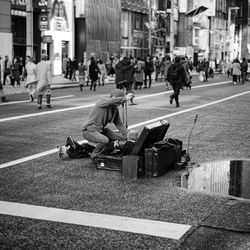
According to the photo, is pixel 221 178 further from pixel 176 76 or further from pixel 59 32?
pixel 59 32

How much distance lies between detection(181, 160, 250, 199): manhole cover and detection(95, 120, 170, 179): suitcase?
69 centimetres

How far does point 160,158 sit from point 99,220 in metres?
2.35

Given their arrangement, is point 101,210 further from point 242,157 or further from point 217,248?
point 242,157

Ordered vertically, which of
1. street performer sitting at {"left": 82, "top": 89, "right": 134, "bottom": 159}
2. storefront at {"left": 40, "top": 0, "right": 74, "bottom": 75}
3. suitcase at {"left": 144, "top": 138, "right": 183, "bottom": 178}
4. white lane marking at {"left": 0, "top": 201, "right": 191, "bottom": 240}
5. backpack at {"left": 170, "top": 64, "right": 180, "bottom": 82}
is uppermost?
storefront at {"left": 40, "top": 0, "right": 74, "bottom": 75}

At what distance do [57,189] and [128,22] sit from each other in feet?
165

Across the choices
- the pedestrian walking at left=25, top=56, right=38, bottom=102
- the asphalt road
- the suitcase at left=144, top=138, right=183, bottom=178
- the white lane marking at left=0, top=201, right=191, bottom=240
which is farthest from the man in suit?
the white lane marking at left=0, top=201, right=191, bottom=240

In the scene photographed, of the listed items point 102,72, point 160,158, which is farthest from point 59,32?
point 160,158

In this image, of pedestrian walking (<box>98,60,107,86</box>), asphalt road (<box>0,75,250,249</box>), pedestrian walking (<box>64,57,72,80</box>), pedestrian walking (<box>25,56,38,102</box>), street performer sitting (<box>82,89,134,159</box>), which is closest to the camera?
asphalt road (<box>0,75,250,249</box>)

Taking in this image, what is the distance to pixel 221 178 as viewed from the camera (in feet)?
29.5

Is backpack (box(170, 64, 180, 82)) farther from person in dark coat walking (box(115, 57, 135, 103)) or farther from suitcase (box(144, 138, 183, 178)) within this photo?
suitcase (box(144, 138, 183, 178))

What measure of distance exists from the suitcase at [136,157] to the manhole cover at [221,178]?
69 centimetres

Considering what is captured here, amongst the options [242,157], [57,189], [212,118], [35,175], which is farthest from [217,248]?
[212,118]

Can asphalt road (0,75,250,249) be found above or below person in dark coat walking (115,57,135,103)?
below

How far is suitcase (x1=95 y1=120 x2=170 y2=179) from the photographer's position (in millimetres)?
8352
